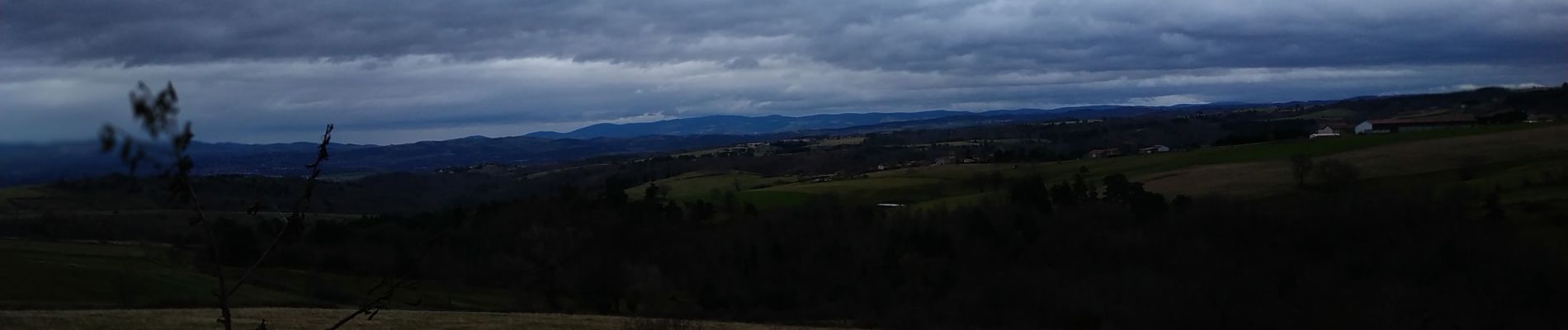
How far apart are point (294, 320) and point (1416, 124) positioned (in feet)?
315

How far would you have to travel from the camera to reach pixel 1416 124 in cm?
9456

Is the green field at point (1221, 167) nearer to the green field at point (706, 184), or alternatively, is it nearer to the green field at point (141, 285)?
the green field at point (706, 184)

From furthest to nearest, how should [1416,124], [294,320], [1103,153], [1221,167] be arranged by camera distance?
1. [1103,153]
2. [1416,124]
3. [1221,167]
4. [294,320]

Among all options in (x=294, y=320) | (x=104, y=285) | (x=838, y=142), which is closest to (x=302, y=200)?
(x=294, y=320)

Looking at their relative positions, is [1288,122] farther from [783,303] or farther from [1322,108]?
[783,303]

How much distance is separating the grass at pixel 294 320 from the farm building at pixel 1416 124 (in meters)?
79.5

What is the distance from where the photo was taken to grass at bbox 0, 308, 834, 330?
25984mm

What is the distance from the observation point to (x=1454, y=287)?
50594 mm

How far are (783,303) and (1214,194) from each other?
27916mm

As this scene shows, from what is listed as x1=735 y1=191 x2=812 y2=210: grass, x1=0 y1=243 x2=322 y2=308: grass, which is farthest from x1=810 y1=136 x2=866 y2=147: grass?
x1=0 y1=243 x2=322 y2=308: grass

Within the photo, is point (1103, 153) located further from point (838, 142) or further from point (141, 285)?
point (141, 285)

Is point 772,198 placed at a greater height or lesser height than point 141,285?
lesser

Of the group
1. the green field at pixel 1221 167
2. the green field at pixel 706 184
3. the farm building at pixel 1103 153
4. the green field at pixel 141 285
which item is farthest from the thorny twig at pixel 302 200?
the farm building at pixel 1103 153

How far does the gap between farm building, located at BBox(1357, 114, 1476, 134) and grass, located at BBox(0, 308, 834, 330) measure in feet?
261
